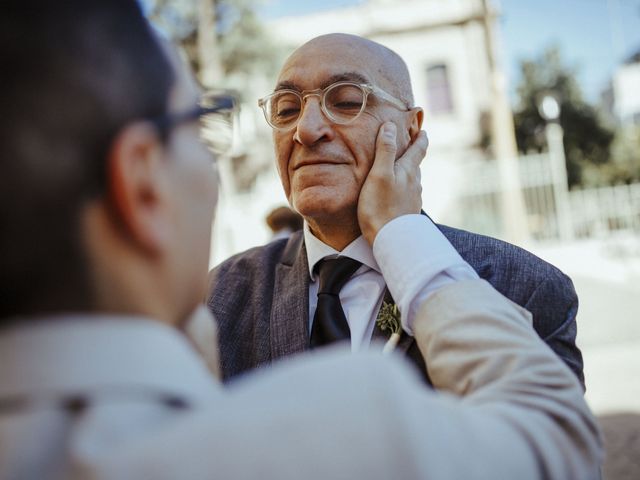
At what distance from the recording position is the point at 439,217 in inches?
617

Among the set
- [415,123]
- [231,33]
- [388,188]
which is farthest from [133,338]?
[231,33]

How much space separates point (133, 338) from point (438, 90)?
23.4 metres

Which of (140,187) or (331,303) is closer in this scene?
(140,187)

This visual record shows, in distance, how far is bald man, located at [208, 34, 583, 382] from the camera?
1766 millimetres

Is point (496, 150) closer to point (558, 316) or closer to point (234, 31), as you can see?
point (234, 31)

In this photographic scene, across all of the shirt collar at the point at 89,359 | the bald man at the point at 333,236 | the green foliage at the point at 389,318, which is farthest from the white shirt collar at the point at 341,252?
the shirt collar at the point at 89,359

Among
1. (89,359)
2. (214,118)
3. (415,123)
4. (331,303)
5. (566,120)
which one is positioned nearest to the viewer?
(89,359)

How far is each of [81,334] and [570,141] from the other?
26044 millimetres

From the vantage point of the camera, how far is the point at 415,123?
210cm

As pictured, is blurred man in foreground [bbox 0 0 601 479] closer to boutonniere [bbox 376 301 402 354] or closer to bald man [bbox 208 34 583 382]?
boutonniere [bbox 376 301 402 354]

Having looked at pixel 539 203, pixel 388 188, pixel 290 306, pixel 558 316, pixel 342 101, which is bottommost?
pixel 539 203

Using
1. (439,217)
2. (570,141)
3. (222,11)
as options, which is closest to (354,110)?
(439,217)

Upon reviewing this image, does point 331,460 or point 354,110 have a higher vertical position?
point 354,110

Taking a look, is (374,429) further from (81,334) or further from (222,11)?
(222,11)
